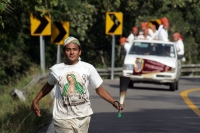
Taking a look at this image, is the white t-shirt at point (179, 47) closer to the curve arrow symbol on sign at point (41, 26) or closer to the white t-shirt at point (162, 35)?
the white t-shirt at point (162, 35)

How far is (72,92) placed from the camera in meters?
8.04

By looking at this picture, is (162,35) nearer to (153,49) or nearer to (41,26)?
(153,49)

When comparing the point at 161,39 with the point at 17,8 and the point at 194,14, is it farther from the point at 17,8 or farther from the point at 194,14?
the point at 194,14

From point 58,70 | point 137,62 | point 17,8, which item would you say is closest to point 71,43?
point 58,70

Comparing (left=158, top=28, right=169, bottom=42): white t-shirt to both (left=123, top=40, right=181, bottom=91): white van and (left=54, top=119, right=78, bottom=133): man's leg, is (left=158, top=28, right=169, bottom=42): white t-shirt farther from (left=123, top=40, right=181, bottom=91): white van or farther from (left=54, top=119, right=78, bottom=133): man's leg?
(left=54, top=119, right=78, bottom=133): man's leg

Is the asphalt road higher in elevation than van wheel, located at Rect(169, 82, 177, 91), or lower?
higher

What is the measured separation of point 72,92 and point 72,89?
0.11 feet

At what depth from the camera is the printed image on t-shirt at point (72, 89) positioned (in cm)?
803

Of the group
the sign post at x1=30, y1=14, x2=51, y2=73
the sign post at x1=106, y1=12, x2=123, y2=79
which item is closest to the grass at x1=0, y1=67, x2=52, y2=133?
the sign post at x1=30, y1=14, x2=51, y2=73

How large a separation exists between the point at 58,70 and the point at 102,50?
31.0m

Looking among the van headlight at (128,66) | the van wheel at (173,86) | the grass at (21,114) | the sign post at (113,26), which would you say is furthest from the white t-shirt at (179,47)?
the grass at (21,114)

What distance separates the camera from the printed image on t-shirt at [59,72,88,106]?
8031 millimetres

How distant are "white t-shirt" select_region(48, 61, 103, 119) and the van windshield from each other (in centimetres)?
1522

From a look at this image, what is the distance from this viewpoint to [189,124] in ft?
43.6
